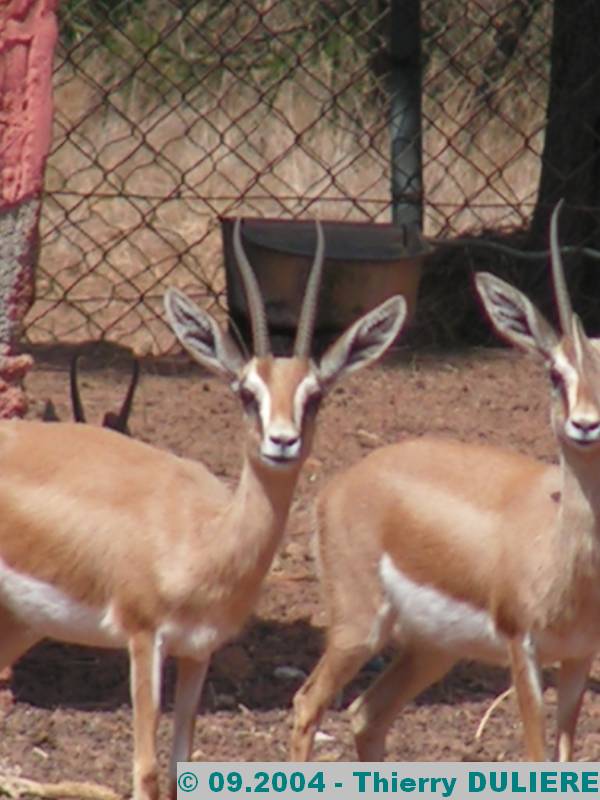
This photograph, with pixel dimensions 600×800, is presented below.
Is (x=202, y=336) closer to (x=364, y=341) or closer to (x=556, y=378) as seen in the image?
(x=364, y=341)

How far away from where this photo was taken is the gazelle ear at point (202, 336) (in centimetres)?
450

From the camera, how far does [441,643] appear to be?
470 cm

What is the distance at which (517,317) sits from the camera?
464cm

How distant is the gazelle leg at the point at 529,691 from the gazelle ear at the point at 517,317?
0.60 meters

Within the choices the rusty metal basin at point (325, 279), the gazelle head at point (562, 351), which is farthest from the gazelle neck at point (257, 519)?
the rusty metal basin at point (325, 279)

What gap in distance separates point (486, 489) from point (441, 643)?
0.35m

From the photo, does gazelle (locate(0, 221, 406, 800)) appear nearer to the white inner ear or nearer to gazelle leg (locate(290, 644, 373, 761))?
the white inner ear

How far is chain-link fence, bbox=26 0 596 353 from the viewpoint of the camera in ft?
28.1

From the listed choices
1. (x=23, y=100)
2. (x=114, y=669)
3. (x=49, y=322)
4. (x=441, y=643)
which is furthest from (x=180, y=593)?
(x=49, y=322)

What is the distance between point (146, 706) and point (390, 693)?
2.18ft

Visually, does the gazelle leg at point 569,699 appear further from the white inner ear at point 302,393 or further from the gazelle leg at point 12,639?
the gazelle leg at point 12,639

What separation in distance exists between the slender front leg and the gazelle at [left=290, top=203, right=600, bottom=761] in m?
0.40

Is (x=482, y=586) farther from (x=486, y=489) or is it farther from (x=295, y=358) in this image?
(x=295, y=358)

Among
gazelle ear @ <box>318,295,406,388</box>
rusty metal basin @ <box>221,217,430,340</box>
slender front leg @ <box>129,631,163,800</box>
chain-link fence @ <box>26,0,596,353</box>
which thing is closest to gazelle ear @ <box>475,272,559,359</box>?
gazelle ear @ <box>318,295,406,388</box>
